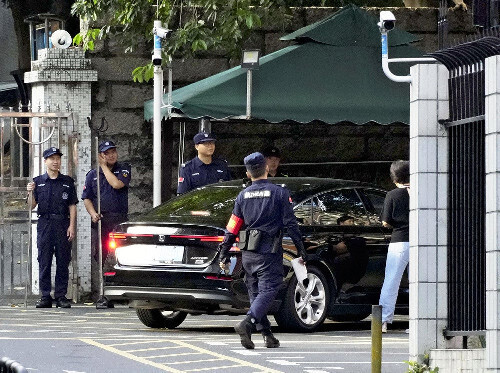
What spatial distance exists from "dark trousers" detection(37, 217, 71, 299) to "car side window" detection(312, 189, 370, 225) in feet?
13.8

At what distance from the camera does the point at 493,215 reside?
9773mm

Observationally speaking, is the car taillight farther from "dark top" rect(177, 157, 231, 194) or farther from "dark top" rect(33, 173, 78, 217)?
"dark top" rect(33, 173, 78, 217)

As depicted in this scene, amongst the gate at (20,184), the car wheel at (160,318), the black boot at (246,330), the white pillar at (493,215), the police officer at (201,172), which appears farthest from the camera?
the gate at (20,184)

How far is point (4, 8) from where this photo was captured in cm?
3688

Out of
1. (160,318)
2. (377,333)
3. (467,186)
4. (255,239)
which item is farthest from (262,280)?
(377,333)

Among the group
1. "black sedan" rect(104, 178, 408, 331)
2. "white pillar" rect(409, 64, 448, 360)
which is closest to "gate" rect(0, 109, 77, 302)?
"black sedan" rect(104, 178, 408, 331)

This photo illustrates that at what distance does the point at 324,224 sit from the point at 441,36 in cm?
212

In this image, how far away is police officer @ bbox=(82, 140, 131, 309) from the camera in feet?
59.9

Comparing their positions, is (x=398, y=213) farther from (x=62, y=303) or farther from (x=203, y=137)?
(x=62, y=303)

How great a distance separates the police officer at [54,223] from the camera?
18.3 meters

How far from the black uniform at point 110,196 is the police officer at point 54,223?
229 millimetres

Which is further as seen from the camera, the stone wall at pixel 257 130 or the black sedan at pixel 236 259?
the stone wall at pixel 257 130

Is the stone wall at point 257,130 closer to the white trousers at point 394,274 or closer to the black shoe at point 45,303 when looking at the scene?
the black shoe at point 45,303

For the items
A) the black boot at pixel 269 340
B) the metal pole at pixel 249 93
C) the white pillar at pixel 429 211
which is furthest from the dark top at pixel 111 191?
the white pillar at pixel 429 211
